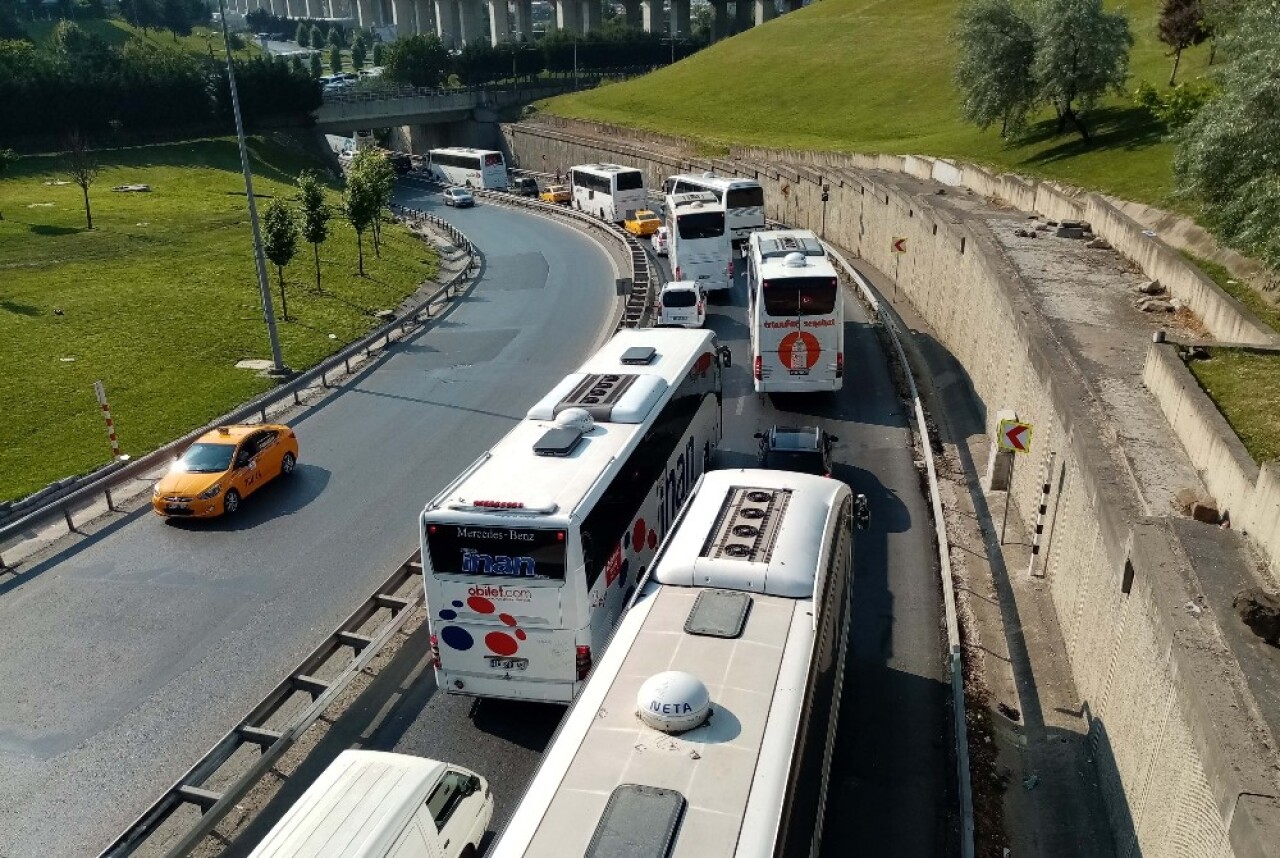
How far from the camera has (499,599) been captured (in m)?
11.9

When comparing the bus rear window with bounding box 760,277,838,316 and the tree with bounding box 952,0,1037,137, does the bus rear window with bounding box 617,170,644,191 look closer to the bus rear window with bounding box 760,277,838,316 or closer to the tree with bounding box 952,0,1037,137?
the tree with bounding box 952,0,1037,137

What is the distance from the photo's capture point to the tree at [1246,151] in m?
18.4

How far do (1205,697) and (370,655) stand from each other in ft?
33.2

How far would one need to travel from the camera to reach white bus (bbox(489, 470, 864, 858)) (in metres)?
7.32

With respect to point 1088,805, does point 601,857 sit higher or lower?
higher

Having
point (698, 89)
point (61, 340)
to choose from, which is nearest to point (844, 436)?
point (61, 340)

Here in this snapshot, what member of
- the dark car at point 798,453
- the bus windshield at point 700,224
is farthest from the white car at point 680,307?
the dark car at point 798,453

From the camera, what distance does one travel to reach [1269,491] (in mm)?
11266

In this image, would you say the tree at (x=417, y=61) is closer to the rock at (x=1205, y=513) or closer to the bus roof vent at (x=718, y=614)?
the rock at (x=1205, y=513)

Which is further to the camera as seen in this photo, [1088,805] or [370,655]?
[370,655]

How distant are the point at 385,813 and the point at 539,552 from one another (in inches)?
137

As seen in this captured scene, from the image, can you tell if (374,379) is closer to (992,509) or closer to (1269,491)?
(992,509)

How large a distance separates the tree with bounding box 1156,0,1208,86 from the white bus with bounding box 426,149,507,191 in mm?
46058

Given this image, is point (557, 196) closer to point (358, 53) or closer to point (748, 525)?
point (748, 525)
